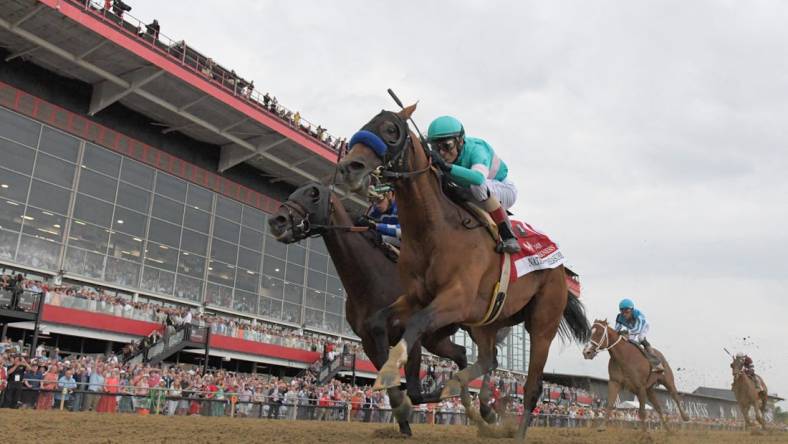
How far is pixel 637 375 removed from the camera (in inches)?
499

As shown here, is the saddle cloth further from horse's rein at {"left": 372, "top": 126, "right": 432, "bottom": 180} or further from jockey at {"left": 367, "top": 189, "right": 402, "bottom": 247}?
jockey at {"left": 367, "top": 189, "right": 402, "bottom": 247}

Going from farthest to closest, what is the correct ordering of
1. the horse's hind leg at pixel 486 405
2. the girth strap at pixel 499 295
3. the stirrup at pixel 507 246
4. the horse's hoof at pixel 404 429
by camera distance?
the horse's hind leg at pixel 486 405 < the horse's hoof at pixel 404 429 < the stirrup at pixel 507 246 < the girth strap at pixel 499 295

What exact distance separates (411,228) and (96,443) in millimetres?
2729

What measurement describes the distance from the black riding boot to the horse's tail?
3014mm

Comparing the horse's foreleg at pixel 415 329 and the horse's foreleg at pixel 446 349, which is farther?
the horse's foreleg at pixel 446 349

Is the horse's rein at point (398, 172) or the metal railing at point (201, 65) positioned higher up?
the metal railing at point (201, 65)

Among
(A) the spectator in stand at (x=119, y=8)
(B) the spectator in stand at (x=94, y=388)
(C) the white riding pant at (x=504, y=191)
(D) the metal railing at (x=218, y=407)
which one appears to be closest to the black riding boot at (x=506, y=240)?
(C) the white riding pant at (x=504, y=191)

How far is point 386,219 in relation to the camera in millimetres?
7574

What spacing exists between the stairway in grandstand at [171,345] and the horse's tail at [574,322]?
715 inches

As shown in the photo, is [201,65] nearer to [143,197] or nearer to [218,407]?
[143,197]

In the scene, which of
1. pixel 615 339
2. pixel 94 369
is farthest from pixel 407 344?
pixel 94 369

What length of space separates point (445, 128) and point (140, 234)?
26.1m

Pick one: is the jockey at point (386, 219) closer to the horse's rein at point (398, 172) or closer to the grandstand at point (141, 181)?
the horse's rein at point (398, 172)

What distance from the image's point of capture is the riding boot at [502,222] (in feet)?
17.3
